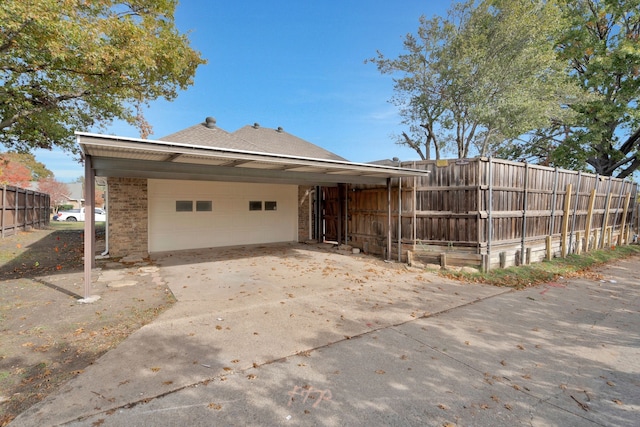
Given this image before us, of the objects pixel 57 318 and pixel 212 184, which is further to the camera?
pixel 212 184

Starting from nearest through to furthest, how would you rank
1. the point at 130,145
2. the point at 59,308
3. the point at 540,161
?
the point at 130,145 → the point at 59,308 → the point at 540,161

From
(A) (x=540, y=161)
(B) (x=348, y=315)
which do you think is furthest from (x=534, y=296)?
(A) (x=540, y=161)

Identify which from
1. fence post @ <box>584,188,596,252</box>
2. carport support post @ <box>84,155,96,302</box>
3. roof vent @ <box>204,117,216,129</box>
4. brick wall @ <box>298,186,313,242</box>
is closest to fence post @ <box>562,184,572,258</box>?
fence post @ <box>584,188,596,252</box>

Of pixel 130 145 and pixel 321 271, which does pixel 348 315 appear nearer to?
pixel 321 271

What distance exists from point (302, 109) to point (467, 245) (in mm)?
11775

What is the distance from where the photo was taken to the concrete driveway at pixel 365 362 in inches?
90.6

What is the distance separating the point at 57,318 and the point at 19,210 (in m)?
14.9

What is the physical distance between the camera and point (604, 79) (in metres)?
14.2

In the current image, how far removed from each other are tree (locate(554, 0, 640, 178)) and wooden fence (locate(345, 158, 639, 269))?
691cm

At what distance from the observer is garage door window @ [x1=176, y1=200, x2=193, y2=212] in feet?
31.7

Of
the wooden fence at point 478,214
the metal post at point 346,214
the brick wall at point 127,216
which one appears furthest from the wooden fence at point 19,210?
the wooden fence at point 478,214

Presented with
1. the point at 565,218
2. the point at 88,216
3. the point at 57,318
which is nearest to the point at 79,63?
the point at 88,216

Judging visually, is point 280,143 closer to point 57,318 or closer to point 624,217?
point 57,318

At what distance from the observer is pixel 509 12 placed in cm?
1238
